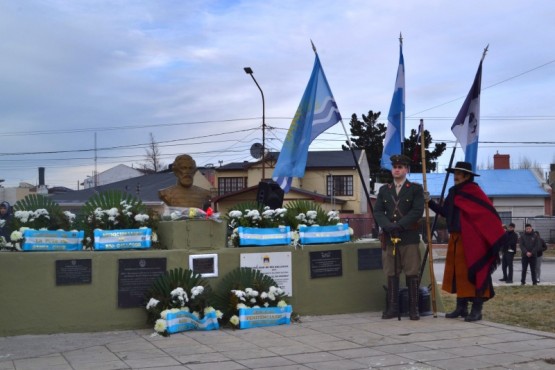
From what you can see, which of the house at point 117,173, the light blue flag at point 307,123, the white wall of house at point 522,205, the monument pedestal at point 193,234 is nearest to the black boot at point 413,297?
the light blue flag at point 307,123

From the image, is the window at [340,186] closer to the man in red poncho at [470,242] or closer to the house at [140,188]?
the house at [140,188]

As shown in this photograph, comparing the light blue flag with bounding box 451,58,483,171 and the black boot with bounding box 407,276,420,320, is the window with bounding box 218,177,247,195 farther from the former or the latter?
the black boot with bounding box 407,276,420,320

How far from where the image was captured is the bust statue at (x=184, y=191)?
972cm

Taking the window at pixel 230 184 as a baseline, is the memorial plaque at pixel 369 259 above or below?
below

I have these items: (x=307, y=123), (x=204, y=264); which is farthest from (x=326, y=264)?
(x=307, y=123)

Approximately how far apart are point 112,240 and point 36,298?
106cm

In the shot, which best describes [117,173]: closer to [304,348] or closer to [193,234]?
[193,234]

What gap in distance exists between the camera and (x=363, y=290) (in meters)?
9.07

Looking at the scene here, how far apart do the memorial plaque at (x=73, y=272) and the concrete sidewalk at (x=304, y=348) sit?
1.97 feet

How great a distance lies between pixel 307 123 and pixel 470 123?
2239mm

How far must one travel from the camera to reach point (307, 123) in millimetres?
9281

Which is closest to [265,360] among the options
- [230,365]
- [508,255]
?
[230,365]

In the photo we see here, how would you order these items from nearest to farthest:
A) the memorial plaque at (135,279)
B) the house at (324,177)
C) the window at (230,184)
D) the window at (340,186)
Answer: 1. the memorial plaque at (135,279)
2. the house at (324,177)
3. the window at (340,186)
4. the window at (230,184)

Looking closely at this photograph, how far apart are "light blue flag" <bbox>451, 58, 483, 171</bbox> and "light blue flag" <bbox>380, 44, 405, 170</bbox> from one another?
750 millimetres
